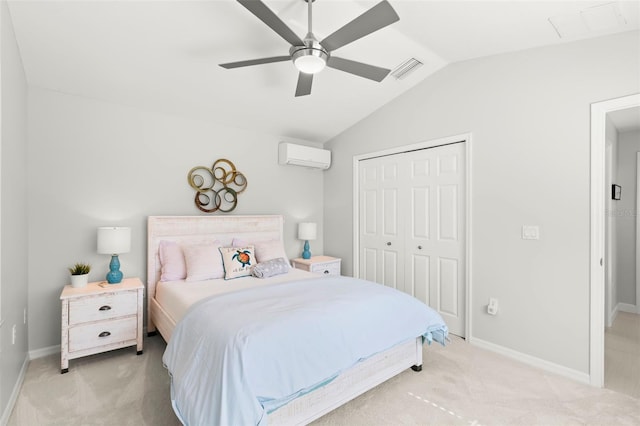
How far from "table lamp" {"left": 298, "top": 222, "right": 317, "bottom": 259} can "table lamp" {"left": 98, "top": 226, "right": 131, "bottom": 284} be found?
2.13 metres

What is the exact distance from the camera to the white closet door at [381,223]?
3867mm

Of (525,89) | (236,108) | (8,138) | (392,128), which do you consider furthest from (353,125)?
(8,138)

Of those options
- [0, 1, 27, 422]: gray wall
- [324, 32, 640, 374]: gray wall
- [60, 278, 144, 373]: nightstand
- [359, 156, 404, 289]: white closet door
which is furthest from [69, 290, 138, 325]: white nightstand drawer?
[324, 32, 640, 374]: gray wall

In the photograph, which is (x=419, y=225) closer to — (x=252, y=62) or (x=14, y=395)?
(x=252, y=62)

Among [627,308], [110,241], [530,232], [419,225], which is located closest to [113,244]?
[110,241]

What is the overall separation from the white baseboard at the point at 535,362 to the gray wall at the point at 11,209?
145 inches

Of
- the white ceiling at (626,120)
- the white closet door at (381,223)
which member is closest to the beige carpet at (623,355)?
the white closet door at (381,223)

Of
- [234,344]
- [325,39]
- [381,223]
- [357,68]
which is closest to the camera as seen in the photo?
[234,344]

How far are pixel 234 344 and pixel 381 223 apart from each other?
9.17ft

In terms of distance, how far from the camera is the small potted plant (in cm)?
273

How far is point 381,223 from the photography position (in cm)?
405

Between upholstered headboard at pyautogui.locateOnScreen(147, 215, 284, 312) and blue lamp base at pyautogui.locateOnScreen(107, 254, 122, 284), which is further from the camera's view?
upholstered headboard at pyautogui.locateOnScreen(147, 215, 284, 312)

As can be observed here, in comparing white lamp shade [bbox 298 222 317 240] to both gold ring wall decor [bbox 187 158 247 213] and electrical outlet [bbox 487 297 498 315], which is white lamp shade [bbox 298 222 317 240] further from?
electrical outlet [bbox 487 297 498 315]

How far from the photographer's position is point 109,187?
10.2 ft
